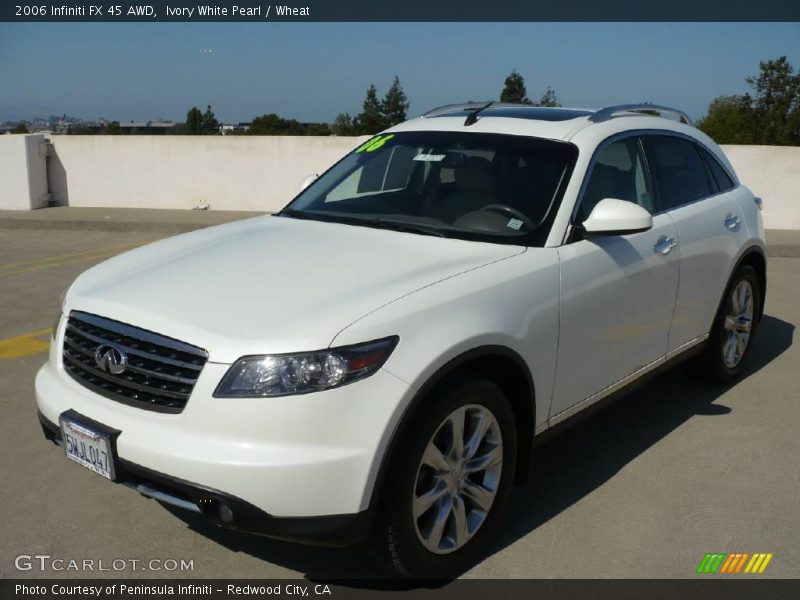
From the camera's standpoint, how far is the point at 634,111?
4.64 m

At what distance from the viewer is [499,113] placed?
445 cm

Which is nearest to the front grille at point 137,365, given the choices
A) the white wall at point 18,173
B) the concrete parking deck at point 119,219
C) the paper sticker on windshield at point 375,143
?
the paper sticker on windshield at point 375,143

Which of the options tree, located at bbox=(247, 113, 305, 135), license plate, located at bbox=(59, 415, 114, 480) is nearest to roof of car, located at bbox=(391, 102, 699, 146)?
license plate, located at bbox=(59, 415, 114, 480)

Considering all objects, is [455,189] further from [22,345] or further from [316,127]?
[316,127]

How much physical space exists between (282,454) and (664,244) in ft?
8.25

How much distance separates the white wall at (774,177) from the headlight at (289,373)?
1200 centimetres

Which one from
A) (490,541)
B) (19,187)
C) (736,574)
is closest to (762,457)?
(736,574)

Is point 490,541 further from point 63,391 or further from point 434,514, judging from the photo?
point 63,391

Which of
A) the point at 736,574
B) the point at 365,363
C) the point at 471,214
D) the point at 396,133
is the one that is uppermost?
the point at 396,133

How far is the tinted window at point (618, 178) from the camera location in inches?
154

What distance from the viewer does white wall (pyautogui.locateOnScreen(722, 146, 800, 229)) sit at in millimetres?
13008

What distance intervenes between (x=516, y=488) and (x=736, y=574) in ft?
3.46

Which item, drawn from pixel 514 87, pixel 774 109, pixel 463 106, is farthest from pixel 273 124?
pixel 463 106

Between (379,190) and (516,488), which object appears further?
(379,190)
